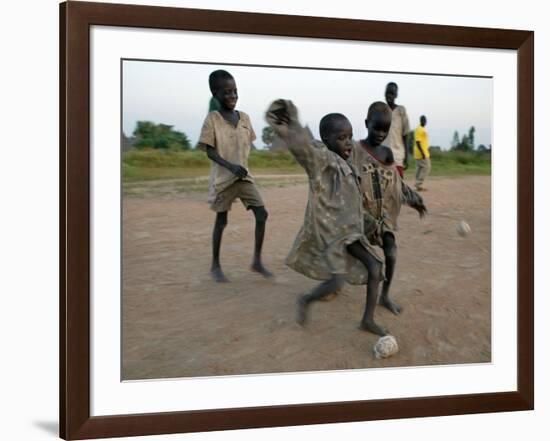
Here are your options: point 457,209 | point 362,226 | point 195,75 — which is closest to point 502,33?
point 457,209

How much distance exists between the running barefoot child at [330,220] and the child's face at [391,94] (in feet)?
0.86

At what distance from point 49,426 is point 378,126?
219 centimetres

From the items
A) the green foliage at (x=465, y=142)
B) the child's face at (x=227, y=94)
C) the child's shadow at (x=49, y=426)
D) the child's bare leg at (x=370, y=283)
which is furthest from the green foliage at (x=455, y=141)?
the child's shadow at (x=49, y=426)

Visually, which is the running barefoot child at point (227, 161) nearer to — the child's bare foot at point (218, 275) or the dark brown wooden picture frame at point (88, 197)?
the child's bare foot at point (218, 275)

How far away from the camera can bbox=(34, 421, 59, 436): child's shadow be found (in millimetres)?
4002

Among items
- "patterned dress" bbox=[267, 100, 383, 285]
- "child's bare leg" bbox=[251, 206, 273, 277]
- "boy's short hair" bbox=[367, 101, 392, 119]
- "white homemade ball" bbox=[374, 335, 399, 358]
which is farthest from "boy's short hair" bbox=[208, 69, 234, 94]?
"white homemade ball" bbox=[374, 335, 399, 358]

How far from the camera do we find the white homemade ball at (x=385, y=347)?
436 cm

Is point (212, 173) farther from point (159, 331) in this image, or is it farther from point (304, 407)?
point (304, 407)

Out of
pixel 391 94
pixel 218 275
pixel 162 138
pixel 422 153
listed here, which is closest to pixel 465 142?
pixel 422 153

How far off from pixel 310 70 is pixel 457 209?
42.9 inches

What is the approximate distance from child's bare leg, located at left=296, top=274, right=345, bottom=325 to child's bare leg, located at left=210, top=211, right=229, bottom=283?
1.30 ft

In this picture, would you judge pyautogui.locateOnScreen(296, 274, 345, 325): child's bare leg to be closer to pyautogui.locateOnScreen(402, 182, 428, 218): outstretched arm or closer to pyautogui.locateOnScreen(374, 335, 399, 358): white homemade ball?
pyautogui.locateOnScreen(374, 335, 399, 358): white homemade ball

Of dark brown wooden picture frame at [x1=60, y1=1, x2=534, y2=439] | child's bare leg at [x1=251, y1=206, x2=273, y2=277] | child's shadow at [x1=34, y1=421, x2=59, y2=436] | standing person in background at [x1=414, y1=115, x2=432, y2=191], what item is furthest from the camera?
standing person in background at [x1=414, y1=115, x2=432, y2=191]

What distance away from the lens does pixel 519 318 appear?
462cm
